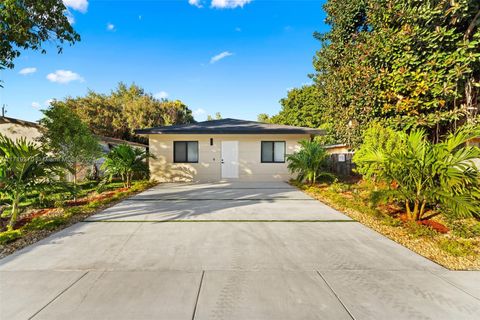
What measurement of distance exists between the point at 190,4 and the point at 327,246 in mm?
12182

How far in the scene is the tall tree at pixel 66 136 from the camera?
20.2 feet

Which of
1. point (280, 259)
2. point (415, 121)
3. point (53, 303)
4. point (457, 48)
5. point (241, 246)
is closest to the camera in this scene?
point (53, 303)

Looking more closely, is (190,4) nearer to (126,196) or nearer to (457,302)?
(126,196)

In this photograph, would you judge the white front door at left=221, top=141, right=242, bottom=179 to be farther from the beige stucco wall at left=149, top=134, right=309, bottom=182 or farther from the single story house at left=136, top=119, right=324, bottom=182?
the beige stucco wall at left=149, top=134, right=309, bottom=182

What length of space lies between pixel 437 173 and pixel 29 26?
1016 cm

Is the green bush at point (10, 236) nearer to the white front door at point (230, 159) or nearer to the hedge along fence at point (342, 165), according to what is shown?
the white front door at point (230, 159)

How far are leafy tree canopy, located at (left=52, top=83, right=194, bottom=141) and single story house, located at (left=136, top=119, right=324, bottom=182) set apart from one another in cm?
1574

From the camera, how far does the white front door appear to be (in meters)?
10.8

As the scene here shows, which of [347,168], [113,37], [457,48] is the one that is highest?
[113,37]

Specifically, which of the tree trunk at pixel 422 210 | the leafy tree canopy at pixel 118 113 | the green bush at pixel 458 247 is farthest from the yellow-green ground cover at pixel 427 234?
the leafy tree canopy at pixel 118 113

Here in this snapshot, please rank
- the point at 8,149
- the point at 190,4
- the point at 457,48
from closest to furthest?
the point at 8,149, the point at 457,48, the point at 190,4

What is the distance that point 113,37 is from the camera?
10734 mm

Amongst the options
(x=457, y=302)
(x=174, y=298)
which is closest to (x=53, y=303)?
(x=174, y=298)

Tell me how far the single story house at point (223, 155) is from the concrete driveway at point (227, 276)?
6.52 meters
